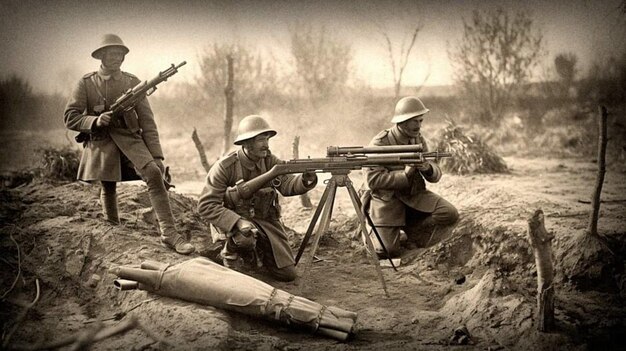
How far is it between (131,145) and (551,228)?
4089 millimetres

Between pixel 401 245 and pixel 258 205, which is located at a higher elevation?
pixel 258 205

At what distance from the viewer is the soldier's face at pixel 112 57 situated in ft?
16.9

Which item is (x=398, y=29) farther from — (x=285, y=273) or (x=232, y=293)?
(x=232, y=293)

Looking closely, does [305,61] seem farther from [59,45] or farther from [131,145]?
[131,145]

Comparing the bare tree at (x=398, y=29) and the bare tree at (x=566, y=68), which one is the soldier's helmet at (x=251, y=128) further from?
the bare tree at (x=566, y=68)

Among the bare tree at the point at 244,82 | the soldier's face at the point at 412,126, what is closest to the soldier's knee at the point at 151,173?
the soldier's face at the point at 412,126

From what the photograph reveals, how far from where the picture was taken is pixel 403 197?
6.05 m

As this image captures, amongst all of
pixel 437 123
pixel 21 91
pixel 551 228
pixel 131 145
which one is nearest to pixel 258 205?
pixel 131 145

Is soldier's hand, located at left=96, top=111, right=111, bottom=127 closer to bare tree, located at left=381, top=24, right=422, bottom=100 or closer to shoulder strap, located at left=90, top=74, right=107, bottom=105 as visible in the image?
shoulder strap, located at left=90, top=74, right=107, bottom=105

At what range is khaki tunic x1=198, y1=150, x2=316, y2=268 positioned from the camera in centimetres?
487

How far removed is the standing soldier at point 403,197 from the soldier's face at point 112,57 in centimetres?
275

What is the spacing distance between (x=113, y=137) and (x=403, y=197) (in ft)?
10.3

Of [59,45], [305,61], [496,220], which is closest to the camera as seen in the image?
[496,220]

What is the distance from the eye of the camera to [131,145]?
16.9 feet
